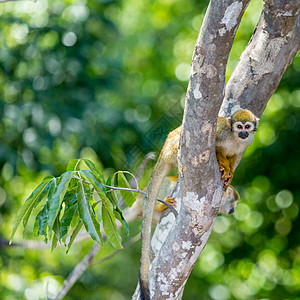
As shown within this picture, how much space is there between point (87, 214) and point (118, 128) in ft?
11.3

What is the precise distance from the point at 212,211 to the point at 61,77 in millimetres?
3587

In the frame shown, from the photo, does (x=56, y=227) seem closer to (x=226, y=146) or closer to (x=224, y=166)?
(x=224, y=166)

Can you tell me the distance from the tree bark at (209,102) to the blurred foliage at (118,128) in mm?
1363

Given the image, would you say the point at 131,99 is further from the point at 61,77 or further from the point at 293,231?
the point at 293,231

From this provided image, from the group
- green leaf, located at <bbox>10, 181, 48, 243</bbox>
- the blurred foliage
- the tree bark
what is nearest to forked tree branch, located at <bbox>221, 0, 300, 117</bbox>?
the tree bark

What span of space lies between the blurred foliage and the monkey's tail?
1395 millimetres

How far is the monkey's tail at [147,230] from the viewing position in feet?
7.54

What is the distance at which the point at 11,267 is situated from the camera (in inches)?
227

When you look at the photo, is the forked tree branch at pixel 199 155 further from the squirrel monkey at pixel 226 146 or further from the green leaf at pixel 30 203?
the green leaf at pixel 30 203

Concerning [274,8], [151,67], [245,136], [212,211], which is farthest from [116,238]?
[151,67]

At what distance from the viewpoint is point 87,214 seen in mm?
1875

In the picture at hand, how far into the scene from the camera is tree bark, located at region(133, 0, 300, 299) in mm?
1895

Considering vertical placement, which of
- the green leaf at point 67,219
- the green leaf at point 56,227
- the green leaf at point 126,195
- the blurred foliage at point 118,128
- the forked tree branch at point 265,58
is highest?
the forked tree branch at point 265,58

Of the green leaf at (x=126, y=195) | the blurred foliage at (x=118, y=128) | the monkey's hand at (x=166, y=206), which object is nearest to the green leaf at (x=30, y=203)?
the green leaf at (x=126, y=195)
